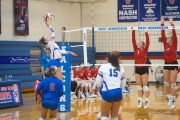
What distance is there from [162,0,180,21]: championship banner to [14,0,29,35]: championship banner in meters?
7.05

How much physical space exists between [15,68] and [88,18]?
6375 mm

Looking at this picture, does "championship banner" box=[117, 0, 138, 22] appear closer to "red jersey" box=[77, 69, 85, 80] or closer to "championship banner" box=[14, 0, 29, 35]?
"championship banner" box=[14, 0, 29, 35]

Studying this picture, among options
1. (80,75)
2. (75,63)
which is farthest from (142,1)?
(80,75)

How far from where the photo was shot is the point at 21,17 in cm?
1806

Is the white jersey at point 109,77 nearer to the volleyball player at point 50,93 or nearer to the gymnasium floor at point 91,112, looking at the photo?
the volleyball player at point 50,93

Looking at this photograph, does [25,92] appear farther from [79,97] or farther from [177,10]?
[177,10]

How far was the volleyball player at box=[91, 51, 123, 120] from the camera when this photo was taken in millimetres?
6781

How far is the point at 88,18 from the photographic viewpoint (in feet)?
72.0

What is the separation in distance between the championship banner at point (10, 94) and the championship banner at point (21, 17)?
19.4 feet

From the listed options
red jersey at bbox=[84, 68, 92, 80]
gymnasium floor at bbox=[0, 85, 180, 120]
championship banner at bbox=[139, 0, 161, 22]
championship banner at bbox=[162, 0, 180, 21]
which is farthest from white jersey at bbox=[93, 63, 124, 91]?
championship banner at bbox=[139, 0, 161, 22]

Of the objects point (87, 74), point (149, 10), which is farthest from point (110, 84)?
point (149, 10)

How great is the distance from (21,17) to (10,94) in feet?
21.4

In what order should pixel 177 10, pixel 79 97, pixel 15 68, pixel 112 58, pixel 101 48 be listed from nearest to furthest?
pixel 112 58 → pixel 79 97 → pixel 15 68 → pixel 177 10 → pixel 101 48

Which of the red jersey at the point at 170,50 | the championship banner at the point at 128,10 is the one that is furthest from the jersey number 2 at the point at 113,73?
the championship banner at the point at 128,10
